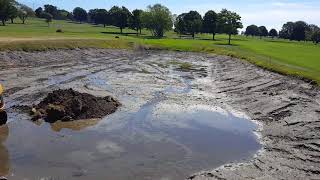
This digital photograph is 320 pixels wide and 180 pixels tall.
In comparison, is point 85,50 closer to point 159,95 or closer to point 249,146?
point 159,95

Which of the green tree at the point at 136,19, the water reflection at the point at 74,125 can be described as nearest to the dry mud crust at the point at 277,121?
the water reflection at the point at 74,125

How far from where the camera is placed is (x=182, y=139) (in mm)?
25094

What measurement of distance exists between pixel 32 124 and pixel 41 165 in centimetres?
789

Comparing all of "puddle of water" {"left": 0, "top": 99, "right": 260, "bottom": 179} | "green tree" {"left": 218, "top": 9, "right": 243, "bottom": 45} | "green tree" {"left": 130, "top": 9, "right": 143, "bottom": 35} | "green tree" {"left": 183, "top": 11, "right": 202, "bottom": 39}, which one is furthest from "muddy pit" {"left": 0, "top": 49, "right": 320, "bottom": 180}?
"green tree" {"left": 130, "top": 9, "right": 143, "bottom": 35}

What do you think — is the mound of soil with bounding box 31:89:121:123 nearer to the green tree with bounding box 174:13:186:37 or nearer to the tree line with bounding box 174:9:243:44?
the tree line with bounding box 174:9:243:44

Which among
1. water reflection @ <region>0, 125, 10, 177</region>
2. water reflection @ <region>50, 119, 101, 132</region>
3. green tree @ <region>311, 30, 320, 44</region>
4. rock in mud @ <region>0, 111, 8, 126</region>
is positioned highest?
green tree @ <region>311, 30, 320, 44</region>

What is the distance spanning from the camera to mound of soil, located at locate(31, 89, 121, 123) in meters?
28.3

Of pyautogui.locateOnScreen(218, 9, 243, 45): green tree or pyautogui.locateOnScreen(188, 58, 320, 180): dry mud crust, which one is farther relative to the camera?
pyautogui.locateOnScreen(218, 9, 243, 45): green tree

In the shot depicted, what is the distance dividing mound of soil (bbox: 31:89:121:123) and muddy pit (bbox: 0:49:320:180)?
0.68 m

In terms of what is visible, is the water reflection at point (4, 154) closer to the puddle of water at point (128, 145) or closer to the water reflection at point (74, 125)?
the puddle of water at point (128, 145)

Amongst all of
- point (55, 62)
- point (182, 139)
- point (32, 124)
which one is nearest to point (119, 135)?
point (182, 139)

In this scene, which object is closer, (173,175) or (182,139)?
(173,175)

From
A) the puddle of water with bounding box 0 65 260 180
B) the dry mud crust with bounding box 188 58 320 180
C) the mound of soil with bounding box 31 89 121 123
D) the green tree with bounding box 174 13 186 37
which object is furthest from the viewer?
the green tree with bounding box 174 13 186 37

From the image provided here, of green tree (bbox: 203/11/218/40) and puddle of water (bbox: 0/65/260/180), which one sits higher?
green tree (bbox: 203/11/218/40)
